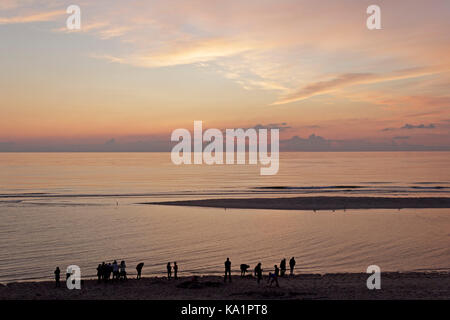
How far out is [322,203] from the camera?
69.1m

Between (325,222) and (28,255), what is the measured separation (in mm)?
33034

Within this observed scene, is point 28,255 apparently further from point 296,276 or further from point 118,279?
point 296,276

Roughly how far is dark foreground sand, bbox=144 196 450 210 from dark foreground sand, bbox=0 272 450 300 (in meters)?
38.2

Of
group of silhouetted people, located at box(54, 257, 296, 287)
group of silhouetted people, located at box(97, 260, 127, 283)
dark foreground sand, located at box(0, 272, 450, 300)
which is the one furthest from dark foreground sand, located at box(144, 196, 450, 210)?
group of silhouetted people, located at box(97, 260, 127, 283)

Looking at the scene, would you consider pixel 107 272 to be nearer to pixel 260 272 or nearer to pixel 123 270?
pixel 123 270

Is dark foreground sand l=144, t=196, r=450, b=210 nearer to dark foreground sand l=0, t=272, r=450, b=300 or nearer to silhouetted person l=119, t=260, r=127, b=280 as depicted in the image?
dark foreground sand l=0, t=272, r=450, b=300

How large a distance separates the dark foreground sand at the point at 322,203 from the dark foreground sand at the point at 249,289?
125ft

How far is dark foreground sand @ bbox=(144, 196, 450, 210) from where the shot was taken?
65.2m

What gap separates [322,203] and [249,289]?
47206 millimetres

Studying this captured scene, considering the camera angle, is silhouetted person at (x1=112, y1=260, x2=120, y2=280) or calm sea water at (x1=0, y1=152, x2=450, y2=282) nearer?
silhouetted person at (x1=112, y1=260, x2=120, y2=280)

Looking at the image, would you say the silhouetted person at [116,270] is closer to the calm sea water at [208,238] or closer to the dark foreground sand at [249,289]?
the dark foreground sand at [249,289]

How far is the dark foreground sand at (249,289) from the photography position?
22578mm

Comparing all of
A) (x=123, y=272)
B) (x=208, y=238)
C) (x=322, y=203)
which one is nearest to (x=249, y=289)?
(x=123, y=272)
